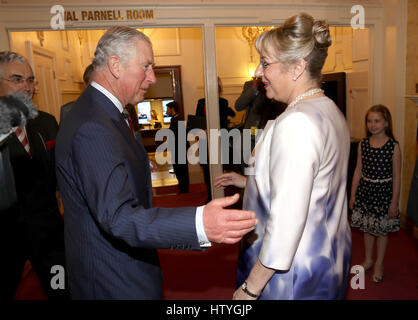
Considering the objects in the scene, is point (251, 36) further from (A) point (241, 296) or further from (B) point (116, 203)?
(B) point (116, 203)

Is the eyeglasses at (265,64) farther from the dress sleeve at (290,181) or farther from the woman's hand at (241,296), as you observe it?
the woman's hand at (241,296)

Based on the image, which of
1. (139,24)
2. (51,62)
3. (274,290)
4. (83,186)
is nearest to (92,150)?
(83,186)

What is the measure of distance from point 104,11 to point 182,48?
13.7 ft

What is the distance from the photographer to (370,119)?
3115 mm

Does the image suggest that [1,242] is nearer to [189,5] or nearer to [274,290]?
[274,290]

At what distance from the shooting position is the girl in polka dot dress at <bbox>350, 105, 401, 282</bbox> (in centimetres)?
302

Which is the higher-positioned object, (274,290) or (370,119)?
(370,119)

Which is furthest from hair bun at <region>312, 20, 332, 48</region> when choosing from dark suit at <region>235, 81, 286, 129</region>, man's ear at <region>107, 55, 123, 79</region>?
dark suit at <region>235, 81, 286, 129</region>

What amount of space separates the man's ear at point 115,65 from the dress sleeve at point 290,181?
Result: 673 millimetres

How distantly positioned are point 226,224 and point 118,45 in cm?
83

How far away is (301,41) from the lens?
1219 mm

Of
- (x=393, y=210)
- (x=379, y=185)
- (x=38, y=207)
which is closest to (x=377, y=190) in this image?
(x=379, y=185)

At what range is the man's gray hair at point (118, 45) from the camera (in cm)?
129

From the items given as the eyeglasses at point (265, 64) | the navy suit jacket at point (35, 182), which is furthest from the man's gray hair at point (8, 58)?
the eyeglasses at point (265, 64)
